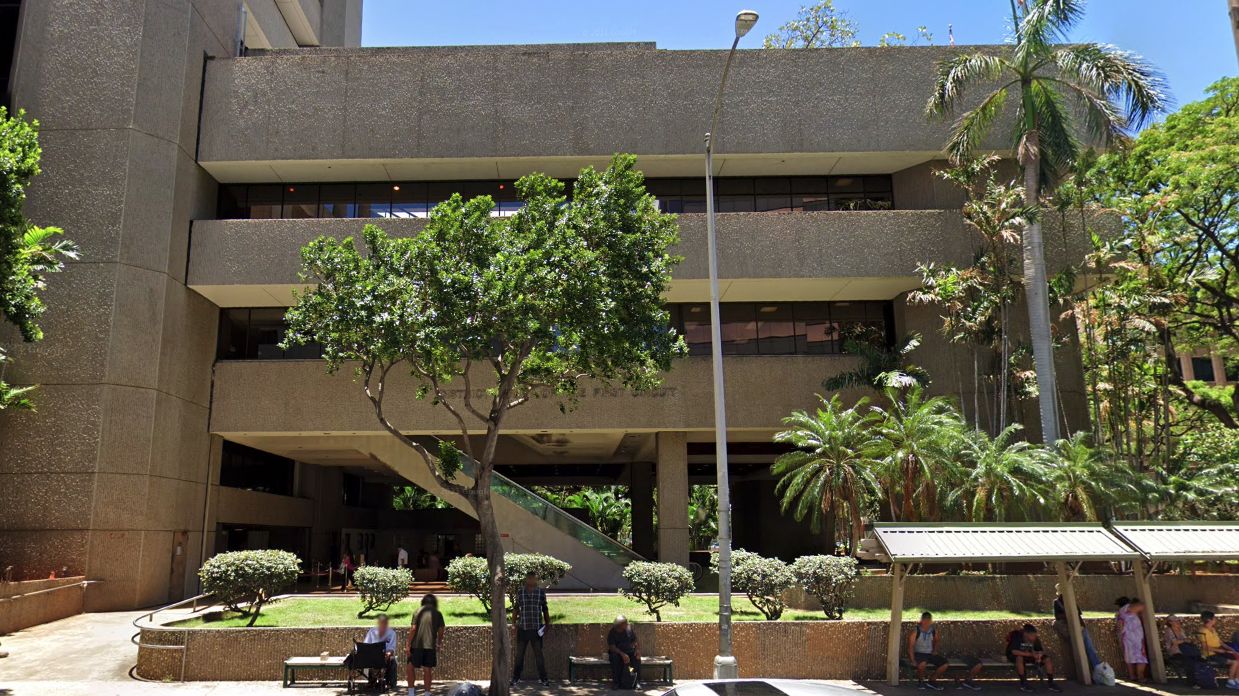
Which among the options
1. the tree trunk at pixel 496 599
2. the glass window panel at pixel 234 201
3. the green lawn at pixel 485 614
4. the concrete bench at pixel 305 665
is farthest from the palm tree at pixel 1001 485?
the glass window panel at pixel 234 201

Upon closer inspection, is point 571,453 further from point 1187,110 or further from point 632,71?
point 1187,110

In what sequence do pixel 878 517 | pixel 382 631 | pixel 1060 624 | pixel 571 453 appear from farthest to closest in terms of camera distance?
1. pixel 571 453
2. pixel 878 517
3. pixel 1060 624
4. pixel 382 631

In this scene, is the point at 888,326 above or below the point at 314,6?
below

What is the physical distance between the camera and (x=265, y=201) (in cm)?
2753

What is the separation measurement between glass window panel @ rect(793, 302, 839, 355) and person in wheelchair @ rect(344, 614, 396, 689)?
16699 millimetres

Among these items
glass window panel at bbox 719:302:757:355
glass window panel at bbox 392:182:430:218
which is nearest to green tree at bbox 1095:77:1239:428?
glass window panel at bbox 719:302:757:355

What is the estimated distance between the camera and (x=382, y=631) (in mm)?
13766

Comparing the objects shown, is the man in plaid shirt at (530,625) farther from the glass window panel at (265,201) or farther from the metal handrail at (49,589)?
the glass window panel at (265,201)

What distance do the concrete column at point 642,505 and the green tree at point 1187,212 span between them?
19.5m

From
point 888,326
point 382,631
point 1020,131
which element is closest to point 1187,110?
point 1020,131

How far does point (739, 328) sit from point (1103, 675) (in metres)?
14.6

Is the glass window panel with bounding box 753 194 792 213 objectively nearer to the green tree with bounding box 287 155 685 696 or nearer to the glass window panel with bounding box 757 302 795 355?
the glass window panel with bounding box 757 302 795 355

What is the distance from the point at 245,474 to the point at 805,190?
836 inches

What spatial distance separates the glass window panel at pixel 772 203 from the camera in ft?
91.1
